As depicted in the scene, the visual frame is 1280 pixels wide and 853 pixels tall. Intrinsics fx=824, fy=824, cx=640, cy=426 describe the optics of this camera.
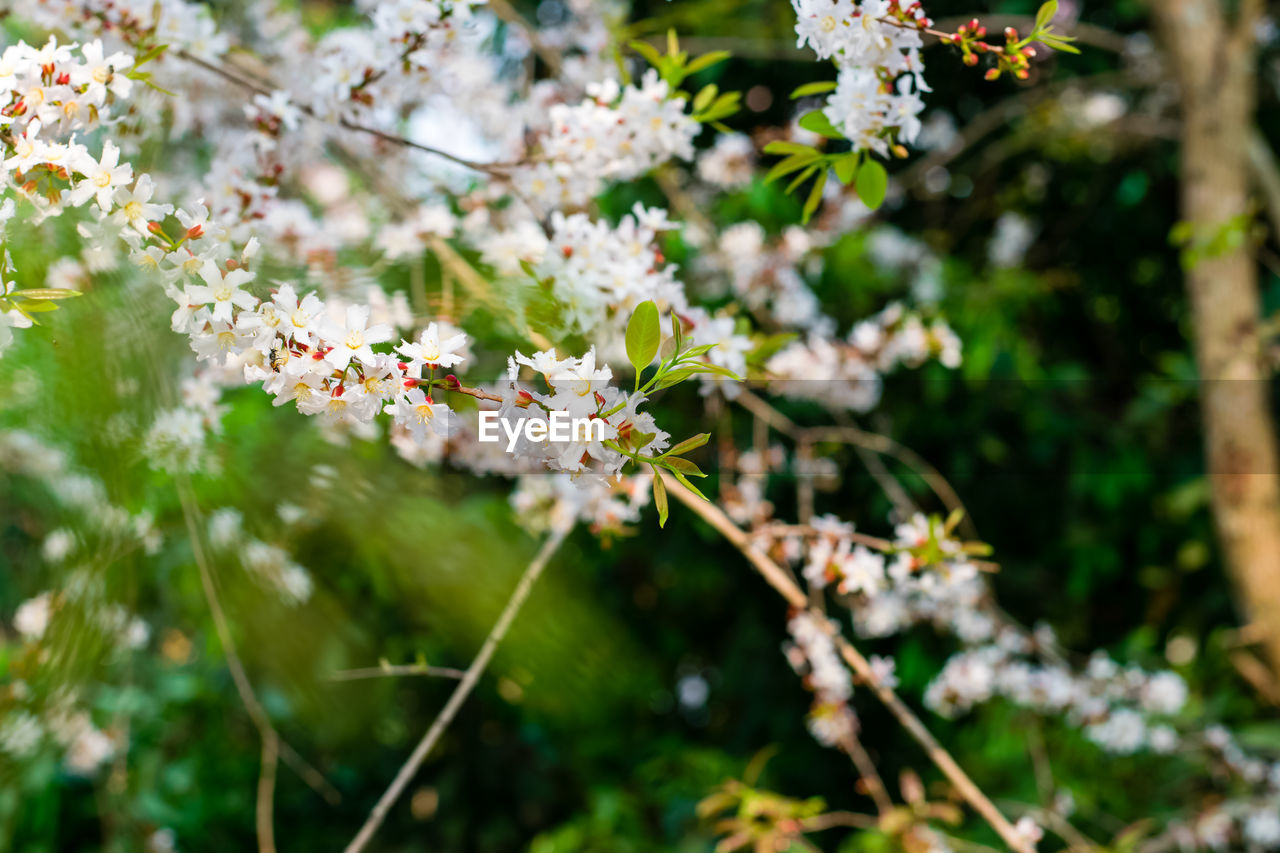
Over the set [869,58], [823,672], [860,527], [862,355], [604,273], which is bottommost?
[860,527]

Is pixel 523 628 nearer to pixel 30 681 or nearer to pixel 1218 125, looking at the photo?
pixel 30 681

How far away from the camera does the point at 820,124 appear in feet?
2.48

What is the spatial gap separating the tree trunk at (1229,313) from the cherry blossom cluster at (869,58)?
155 cm

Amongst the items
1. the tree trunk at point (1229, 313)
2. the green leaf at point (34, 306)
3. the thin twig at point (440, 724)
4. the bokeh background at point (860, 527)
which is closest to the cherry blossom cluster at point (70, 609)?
the bokeh background at point (860, 527)

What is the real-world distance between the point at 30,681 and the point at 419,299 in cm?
78

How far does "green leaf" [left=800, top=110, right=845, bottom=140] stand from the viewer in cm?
75

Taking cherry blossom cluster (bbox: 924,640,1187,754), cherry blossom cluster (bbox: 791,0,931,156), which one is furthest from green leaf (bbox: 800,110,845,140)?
Answer: cherry blossom cluster (bbox: 924,640,1187,754)

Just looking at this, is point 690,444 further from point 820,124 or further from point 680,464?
point 820,124

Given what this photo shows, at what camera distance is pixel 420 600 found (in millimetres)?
1688

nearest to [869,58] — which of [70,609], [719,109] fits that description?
[719,109]

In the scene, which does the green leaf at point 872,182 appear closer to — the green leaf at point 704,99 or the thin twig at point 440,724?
the green leaf at point 704,99

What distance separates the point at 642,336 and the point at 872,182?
0.38 m

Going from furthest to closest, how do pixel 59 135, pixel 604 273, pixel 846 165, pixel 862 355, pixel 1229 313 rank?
pixel 1229 313
pixel 862 355
pixel 604 273
pixel 846 165
pixel 59 135

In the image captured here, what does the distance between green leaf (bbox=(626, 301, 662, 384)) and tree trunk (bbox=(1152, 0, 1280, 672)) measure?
6.23ft
